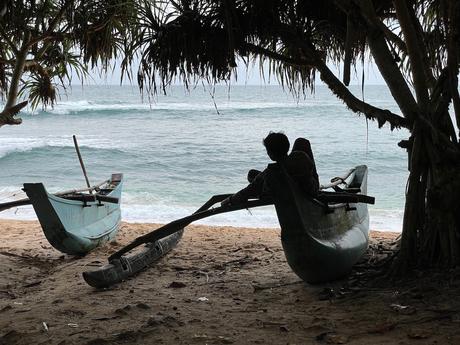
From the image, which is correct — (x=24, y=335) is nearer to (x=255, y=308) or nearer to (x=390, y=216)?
(x=255, y=308)

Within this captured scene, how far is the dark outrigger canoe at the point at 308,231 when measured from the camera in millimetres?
3344

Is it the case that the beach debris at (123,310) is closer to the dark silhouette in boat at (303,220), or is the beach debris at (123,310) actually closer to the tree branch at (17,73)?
the dark silhouette in boat at (303,220)

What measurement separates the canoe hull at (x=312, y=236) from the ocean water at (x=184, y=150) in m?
1.40

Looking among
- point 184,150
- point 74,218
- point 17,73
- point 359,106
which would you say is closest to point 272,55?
point 359,106

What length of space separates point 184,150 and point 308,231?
1430 centimetres

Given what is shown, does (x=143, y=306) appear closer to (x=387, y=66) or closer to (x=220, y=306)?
(x=220, y=306)

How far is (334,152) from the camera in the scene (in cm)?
1714

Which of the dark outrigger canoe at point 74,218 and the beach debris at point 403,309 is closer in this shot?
the beach debris at point 403,309

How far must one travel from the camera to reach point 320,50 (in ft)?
16.7

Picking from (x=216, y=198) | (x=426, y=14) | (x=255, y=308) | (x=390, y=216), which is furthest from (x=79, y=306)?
(x=390, y=216)

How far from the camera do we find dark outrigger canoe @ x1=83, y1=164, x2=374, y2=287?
3344 mm

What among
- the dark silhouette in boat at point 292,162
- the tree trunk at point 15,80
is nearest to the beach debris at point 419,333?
the dark silhouette in boat at point 292,162

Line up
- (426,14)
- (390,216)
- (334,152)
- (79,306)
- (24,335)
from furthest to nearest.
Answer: (334,152) < (390,216) < (426,14) < (79,306) < (24,335)

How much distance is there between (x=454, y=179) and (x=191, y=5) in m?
2.32
